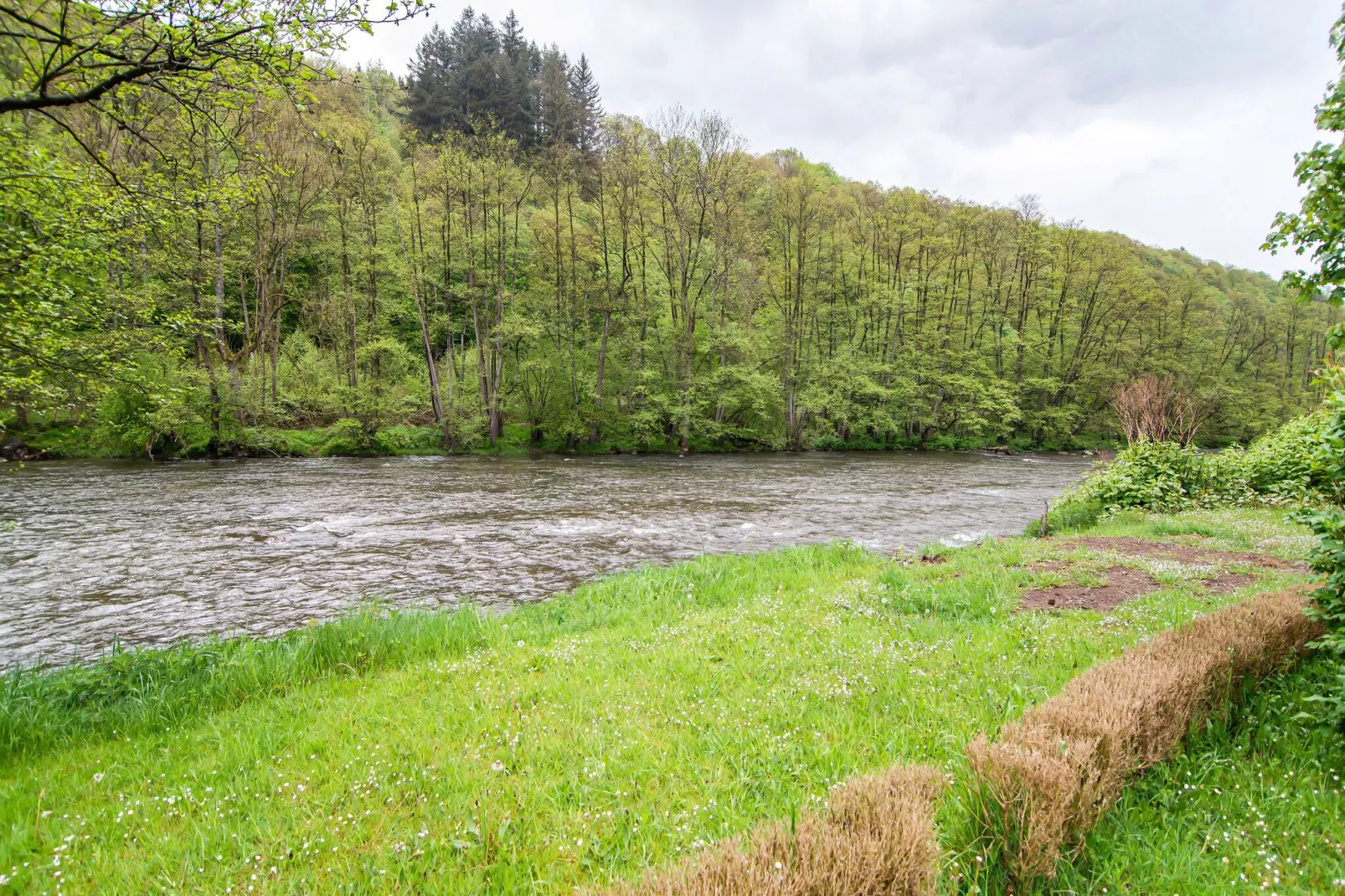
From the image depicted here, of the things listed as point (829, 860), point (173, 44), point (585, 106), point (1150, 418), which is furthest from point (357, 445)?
point (585, 106)

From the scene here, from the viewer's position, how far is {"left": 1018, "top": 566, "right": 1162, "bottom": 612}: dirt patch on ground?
710cm

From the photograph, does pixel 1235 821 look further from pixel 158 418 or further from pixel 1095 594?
→ pixel 158 418

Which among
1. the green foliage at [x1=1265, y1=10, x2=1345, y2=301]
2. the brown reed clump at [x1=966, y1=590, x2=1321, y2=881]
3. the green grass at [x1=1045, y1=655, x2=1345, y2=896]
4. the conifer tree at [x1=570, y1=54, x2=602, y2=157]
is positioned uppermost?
the conifer tree at [x1=570, y1=54, x2=602, y2=157]

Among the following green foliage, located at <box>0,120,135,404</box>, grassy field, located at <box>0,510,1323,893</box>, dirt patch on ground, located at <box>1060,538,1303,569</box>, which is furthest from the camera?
dirt patch on ground, located at <box>1060,538,1303,569</box>

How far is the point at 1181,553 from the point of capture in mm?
9555

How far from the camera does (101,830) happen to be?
3.40 meters

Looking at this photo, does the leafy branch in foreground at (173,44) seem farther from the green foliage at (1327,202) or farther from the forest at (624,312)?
the forest at (624,312)

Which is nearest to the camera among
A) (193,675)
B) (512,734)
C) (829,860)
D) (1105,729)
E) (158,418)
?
(829,860)

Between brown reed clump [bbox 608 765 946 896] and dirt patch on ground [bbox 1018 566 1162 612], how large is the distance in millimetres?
5950

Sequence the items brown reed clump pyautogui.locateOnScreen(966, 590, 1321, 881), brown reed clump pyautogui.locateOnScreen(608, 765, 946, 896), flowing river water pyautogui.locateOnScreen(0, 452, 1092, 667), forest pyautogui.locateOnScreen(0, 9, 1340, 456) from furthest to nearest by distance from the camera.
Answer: forest pyautogui.locateOnScreen(0, 9, 1340, 456) → flowing river water pyautogui.locateOnScreen(0, 452, 1092, 667) → brown reed clump pyautogui.locateOnScreen(966, 590, 1321, 881) → brown reed clump pyautogui.locateOnScreen(608, 765, 946, 896)

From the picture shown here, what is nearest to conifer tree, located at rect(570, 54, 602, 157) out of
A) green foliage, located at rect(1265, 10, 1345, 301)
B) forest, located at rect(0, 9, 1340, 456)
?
forest, located at rect(0, 9, 1340, 456)

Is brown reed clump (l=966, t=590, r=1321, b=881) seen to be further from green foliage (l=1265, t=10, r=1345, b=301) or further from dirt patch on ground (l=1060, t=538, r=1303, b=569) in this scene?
dirt patch on ground (l=1060, t=538, r=1303, b=569)

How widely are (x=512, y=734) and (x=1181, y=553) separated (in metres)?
11.2

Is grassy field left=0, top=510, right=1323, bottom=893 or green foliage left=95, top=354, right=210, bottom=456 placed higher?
green foliage left=95, top=354, right=210, bottom=456
